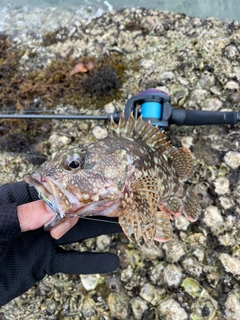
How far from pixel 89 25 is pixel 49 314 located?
135 inches

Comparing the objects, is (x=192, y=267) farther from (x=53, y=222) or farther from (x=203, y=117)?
(x=53, y=222)

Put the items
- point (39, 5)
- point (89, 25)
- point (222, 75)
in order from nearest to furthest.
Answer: point (222, 75), point (89, 25), point (39, 5)

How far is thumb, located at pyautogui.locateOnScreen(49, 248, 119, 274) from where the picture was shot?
2553mm

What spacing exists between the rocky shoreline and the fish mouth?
1.12 meters

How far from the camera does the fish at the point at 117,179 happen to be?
76.7 inches

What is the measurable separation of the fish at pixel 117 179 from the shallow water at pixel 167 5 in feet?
8.00

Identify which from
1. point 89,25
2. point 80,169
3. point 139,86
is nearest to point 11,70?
point 89,25

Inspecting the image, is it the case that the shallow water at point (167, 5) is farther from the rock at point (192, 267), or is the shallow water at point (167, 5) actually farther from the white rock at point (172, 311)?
the white rock at point (172, 311)

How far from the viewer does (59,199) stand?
190cm

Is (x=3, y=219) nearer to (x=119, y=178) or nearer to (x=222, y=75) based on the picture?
(x=119, y=178)

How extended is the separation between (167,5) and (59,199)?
346cm

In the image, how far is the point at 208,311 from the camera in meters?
2.78

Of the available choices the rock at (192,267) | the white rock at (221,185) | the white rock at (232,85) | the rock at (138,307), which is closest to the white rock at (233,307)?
the rock at (192,267)

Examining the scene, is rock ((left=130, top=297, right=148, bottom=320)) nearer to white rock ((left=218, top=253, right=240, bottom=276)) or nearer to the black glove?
the black glove
